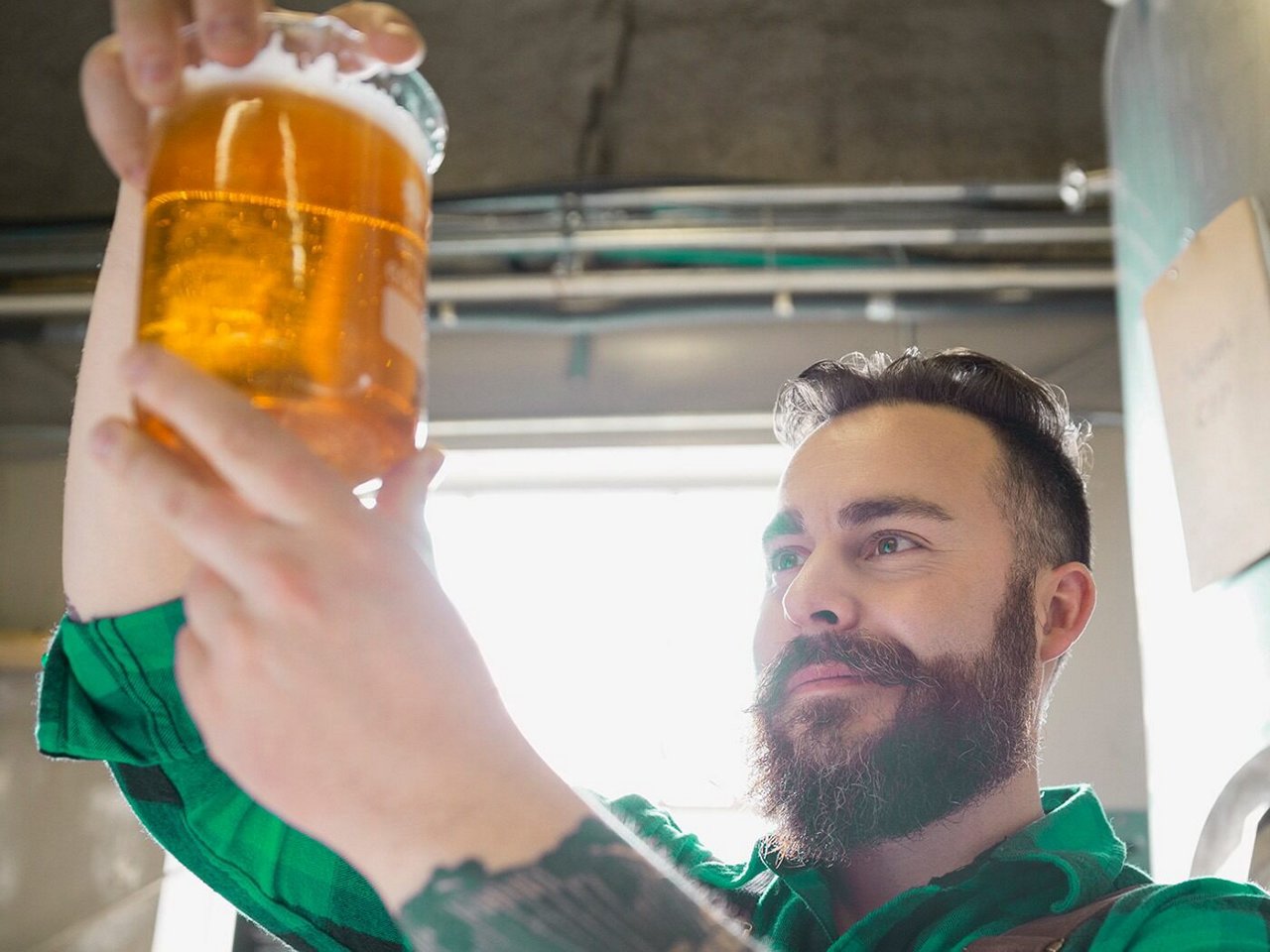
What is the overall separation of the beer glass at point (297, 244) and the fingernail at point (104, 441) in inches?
2.6

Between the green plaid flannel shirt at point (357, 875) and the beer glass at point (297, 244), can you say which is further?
the green plaid flannel shirt at point (357, 875)

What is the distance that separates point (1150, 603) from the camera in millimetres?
1472

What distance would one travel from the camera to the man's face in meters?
1.09

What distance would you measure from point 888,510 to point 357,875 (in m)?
0.63

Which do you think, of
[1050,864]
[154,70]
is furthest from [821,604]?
[154,70]

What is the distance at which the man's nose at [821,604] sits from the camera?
1.15m

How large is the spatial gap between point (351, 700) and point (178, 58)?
29 centimetres

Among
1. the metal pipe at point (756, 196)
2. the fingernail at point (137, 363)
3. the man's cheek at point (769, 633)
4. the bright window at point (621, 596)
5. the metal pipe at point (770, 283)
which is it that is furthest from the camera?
the bright window at point (621, 596)

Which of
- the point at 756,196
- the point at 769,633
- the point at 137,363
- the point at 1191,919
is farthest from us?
the point at 756,196

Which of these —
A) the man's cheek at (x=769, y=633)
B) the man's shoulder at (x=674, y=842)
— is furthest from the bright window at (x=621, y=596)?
the man's shoulder at (x=674, y=842)

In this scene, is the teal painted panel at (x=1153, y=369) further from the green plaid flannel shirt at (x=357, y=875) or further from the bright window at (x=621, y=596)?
the bright window at (x=621, y=596)

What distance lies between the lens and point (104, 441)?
38 cm

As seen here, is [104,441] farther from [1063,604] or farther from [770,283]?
Result: [770,283]

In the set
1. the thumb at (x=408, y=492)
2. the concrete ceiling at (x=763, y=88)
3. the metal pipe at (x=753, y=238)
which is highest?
the concrete ceiling at (x=763, y=88)
